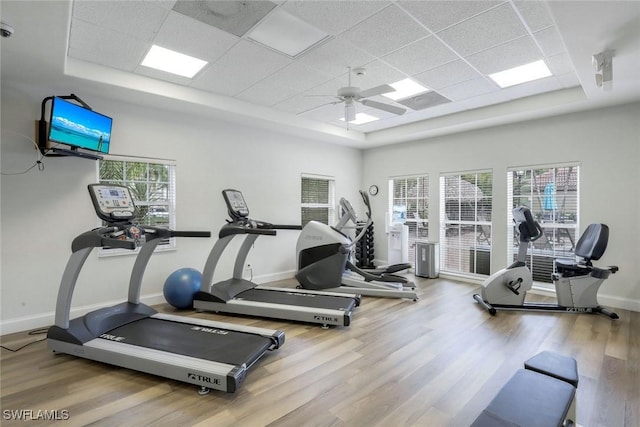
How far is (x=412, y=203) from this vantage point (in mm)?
6984

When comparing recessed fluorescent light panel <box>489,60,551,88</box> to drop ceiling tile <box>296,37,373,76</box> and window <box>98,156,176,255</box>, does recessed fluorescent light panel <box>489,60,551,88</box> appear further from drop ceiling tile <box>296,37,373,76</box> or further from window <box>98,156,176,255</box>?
window <box>98,156,176,255</box>

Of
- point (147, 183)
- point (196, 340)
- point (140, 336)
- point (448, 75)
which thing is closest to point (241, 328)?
point (196, 340)

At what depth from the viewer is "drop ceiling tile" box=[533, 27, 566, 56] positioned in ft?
9.64

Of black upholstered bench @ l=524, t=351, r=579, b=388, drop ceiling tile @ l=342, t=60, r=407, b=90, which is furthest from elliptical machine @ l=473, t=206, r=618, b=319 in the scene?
drop ceiling tile @ l=342, t=60, r=407, b=90

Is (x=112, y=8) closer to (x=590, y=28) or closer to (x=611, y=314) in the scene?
(x=590, y=28)

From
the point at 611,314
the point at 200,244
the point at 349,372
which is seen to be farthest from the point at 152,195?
the point at 611,314

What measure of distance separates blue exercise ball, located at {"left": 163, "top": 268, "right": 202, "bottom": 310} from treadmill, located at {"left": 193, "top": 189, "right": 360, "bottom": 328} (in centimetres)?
14

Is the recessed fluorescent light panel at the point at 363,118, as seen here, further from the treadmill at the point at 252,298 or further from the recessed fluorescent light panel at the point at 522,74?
the treadmill at the point at 252,298

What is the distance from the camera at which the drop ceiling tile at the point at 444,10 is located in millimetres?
2570

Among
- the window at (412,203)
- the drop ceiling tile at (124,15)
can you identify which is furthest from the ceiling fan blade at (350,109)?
the window at (412,203)

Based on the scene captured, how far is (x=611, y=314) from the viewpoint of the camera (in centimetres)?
384

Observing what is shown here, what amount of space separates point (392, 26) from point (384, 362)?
3.04m

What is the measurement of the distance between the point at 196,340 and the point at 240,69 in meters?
3.02

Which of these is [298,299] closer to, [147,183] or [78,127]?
[147,183]
